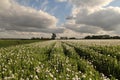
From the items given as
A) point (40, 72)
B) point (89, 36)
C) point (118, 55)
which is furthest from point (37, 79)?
point (89, 36)

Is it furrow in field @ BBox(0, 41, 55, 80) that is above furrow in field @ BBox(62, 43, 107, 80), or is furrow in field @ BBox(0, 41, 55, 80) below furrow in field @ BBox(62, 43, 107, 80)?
above

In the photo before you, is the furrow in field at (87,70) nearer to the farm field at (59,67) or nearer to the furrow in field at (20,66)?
the farm field at (59,67)

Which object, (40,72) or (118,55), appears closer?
(40,72)

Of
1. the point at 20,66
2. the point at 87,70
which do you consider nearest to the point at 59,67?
the point at 87,70

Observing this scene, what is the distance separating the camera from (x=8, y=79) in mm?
8977

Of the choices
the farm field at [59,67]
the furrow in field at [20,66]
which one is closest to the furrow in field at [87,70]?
the farm field at [59,67]

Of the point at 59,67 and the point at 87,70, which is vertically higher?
the point at 59,67

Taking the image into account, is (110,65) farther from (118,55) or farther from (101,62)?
(118,55)

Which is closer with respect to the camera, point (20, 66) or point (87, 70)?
point (87, 70)

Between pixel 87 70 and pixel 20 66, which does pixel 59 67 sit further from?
pixel 20 66

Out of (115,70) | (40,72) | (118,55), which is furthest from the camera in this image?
(118,55)

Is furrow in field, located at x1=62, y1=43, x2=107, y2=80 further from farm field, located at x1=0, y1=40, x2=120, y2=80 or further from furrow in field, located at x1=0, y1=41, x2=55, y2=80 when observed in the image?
furrow in field, located at x1=0, y1=41, x2=55, y2=80

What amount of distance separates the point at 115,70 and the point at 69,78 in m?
5.81

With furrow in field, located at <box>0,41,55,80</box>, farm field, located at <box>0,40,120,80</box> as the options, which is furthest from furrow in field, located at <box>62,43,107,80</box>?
furrow in field, located at <box>0,41,55,80</box>
